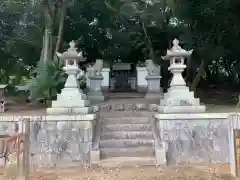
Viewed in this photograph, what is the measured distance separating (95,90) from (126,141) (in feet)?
15.1

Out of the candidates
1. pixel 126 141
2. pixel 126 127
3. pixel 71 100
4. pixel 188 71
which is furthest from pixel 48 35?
pixel 188 71

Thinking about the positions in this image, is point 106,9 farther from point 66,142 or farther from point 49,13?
point 66,142

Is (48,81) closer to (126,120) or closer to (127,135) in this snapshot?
(126,120)

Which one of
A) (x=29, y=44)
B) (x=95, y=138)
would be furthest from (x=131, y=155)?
(x=29, y=44)

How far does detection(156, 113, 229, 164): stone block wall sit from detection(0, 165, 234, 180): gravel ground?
1.27 ft

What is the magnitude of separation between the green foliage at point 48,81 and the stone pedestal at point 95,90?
1.75m

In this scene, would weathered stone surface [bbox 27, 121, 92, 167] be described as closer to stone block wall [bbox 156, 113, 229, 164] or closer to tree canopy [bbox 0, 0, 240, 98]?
stone block wall [bbox 156, 113, 229, 164]

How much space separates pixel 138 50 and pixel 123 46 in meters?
1.19

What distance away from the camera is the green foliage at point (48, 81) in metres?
9.53

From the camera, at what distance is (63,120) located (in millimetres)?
7020

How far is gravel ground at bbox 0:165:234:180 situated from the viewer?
5.67 metres

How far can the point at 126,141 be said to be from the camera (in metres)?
7.19

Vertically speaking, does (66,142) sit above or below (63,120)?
below

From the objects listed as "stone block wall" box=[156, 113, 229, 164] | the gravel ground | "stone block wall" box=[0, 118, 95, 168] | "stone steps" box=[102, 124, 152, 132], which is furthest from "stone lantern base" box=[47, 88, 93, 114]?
"stone block wall" box=[156, 113, 229, 164]
